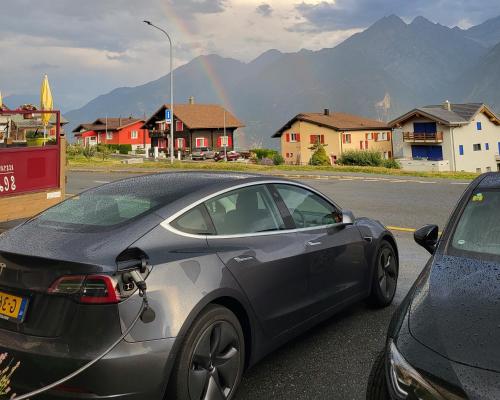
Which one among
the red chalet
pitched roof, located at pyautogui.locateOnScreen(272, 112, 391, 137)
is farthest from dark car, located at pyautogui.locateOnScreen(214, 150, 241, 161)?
the red chalet

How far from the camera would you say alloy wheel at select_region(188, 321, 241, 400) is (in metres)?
2.79

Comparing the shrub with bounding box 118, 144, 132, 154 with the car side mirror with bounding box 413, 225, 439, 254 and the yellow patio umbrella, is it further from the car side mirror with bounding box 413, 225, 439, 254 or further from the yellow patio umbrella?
the car side mirror with bounding box 413, 225, 439, 254

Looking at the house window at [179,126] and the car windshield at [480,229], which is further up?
the house window at [179,126]

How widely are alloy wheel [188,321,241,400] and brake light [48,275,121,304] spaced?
0.59m

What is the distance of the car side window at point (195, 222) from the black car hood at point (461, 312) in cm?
134

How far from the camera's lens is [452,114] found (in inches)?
2697

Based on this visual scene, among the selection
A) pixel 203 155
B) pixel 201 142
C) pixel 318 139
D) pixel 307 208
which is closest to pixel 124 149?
pixel 201 142

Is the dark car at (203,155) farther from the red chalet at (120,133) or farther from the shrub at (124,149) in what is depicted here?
the red chalet at (120,133)

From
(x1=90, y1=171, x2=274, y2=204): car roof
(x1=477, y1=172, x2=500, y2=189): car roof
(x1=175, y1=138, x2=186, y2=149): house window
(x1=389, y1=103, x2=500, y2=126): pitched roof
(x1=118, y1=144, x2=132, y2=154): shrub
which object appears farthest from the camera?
(x1=118, y1=144, x2=132, y2=154): shrub

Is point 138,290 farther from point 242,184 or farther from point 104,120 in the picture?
point 104,120

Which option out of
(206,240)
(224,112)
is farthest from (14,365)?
(224,112)

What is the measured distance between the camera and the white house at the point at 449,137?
6531cm

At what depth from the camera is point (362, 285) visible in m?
4.56

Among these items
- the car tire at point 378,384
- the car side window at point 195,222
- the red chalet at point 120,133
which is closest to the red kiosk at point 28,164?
the car side window at point 195,222
